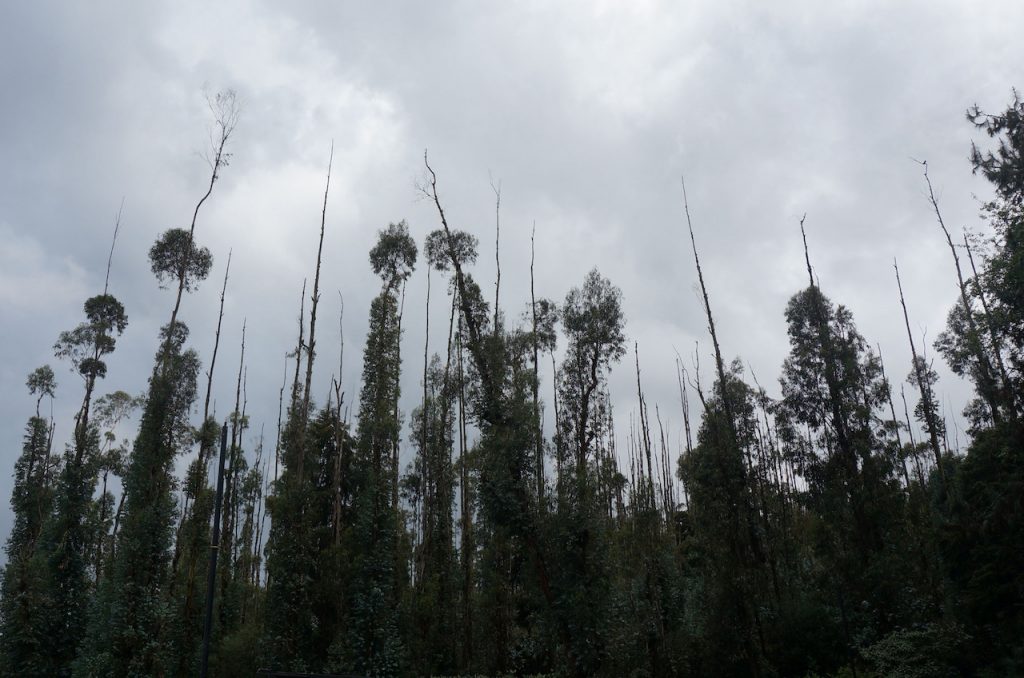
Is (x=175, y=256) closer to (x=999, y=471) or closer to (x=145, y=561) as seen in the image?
(x=145, y=561)

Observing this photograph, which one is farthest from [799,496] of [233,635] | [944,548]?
[233,635]

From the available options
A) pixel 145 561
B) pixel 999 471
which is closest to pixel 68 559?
pixel 145 561

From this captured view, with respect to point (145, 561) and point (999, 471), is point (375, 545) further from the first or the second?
point (999, 471)

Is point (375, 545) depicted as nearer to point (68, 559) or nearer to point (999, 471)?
point (68, 559)

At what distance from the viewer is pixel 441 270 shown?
77.6ft

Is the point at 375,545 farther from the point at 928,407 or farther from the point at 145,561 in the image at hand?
the point at 928,407

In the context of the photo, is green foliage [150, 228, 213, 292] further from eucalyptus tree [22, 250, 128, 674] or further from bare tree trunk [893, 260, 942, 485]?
bare tree trunk [893, 260, 942, 485]

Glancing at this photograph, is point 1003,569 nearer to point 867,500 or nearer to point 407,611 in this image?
point 867,500

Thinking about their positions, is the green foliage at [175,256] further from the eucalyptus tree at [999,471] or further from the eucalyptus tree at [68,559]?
the eucalyptus tree at [999,471]

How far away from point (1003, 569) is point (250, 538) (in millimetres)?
34167

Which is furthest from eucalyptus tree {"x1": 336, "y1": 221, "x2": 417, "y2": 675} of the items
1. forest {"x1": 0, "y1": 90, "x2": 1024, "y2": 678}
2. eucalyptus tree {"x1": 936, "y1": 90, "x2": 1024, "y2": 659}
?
eucalyptus tree {"x1": 936, "y1": 90, "x2": 1024, "y2": 659}

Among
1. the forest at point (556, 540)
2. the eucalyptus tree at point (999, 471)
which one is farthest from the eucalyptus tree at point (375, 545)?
the eucalyptus tree at point (999, 471)

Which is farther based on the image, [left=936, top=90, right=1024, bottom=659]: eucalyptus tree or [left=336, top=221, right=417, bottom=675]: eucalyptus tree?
[left=336, top=221, right=417, bottom=675]: eucalyptus tree

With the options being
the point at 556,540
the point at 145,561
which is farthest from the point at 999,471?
the point at 145,561
